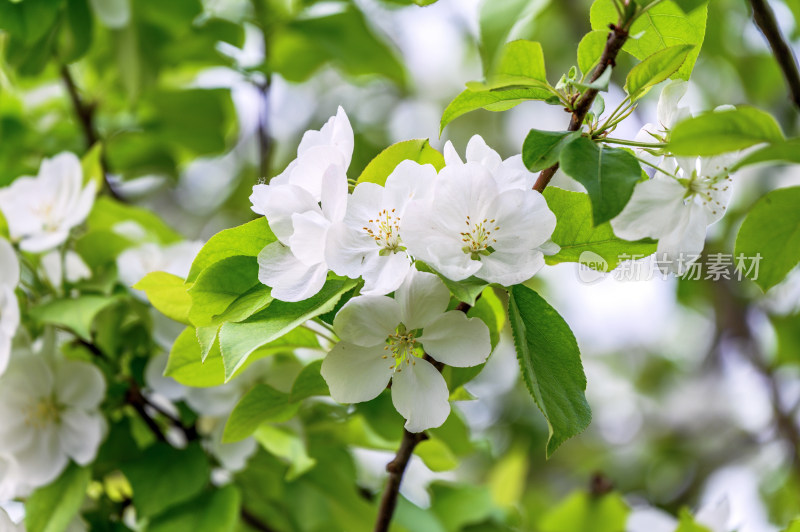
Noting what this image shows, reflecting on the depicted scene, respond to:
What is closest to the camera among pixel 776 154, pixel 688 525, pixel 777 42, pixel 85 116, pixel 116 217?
pixel 776 154

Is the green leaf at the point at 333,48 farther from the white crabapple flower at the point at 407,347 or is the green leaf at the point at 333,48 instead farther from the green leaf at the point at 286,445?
the white crabapple flower at the point at 407,347

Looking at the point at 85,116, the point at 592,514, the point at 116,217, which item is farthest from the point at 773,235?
the point at 85,116

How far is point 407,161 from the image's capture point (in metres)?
0.63

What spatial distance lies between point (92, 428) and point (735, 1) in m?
1.97

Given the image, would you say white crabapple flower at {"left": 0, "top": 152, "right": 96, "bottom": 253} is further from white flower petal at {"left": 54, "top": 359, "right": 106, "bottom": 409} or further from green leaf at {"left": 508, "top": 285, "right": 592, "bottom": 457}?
green leaf at {"left": 508, "top": 285, "right": 592, "bottom": 457}

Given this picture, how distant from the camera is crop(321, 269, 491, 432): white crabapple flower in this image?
2.08ft

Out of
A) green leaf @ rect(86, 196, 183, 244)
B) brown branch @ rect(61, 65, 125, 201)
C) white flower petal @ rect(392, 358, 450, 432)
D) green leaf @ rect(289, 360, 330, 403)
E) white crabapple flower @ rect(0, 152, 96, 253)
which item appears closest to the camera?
white flower petal @ rect(392, 358, 450, 432)

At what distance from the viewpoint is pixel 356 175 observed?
158cm

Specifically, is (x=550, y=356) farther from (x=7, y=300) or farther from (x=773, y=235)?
(x=7, y=300)

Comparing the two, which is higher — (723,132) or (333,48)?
(723,132)

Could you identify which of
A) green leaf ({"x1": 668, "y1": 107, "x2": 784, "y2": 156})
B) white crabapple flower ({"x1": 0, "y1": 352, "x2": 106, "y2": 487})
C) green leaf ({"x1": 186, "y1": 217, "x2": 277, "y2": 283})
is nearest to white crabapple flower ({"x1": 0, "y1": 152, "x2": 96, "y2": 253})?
white crabapple flower ({"x1": 0, "y1": 352, "x2": 106, "y2": 487})

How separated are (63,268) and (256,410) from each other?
16.4 inches

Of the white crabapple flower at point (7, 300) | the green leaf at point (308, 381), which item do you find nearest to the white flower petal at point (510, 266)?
the green leaf at point (308, 381)

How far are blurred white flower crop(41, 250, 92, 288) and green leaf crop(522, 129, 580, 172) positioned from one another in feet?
2.26
